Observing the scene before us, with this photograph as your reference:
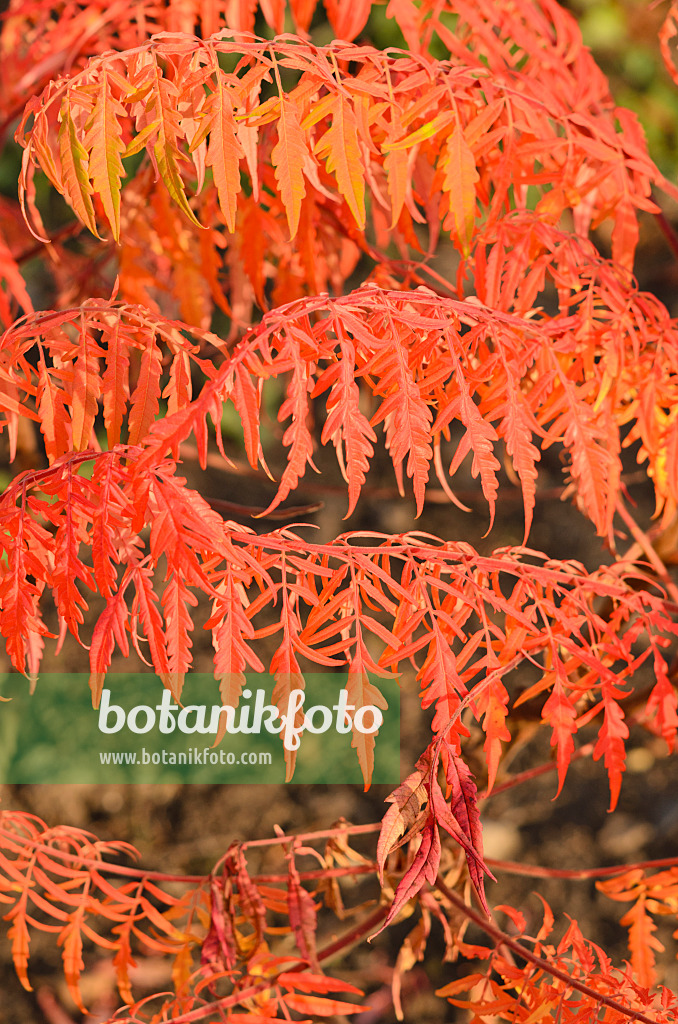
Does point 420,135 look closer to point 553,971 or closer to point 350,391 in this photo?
point 350,391

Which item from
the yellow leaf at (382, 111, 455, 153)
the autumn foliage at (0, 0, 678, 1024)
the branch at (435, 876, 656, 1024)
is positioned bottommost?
the branch at (435, 876, 656, 1024)

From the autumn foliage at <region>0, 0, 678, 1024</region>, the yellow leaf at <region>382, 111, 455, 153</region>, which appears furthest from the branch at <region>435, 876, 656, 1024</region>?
the yellow leaf at <region>382, 111, 455, 153</region>

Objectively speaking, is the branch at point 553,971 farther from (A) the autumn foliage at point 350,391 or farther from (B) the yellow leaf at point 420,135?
(B) the yellow leaf at point 420,135

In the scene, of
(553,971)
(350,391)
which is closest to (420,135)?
(350,391)

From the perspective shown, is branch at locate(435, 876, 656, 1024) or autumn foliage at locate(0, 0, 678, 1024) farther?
branch at locate(435, 876, 656, 1024)

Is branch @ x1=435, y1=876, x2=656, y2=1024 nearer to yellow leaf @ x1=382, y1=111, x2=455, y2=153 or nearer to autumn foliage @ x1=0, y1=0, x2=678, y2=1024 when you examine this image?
autumn foliage @ x1=0, y1=0, x2=678, y2=1024

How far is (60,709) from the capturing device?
1.29 meters

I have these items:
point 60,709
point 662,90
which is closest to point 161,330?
point 60,709

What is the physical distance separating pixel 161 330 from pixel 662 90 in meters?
1.22

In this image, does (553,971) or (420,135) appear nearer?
(420,135)

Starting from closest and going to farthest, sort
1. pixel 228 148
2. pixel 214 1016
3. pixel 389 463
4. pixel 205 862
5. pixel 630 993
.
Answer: pixel 228 148, pixel 630 993, pixel 214 1016, pixel 205 862, pixel 389 463

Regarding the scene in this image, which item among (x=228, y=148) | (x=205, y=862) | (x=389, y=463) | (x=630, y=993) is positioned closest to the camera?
(x=228, y=148)

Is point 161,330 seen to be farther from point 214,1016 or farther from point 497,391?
point 214,1016

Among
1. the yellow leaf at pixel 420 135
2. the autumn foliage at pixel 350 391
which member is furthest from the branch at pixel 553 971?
the yellow leaf at pixel 420 135
